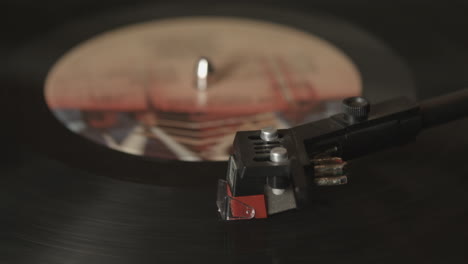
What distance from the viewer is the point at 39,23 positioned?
1.29 m

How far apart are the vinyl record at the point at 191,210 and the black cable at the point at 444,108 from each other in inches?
2.3

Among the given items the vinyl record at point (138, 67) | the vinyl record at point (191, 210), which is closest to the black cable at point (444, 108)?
the vinyl record at point (191, 210)

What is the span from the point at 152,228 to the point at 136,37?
661 mm

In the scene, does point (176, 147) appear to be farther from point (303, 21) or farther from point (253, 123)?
point (303, 21)

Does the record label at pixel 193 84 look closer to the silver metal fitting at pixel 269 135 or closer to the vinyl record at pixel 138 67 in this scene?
the vinyl record at pixel 138 67

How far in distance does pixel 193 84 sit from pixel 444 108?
48 cm

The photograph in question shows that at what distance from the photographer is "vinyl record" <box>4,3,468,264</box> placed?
0.69m

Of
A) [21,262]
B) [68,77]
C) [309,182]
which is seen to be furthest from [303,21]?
[21,262]

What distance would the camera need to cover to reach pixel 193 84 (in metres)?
1.13

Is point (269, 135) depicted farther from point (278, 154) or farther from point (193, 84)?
point (193, 84)

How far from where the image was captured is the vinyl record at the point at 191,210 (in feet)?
2.25

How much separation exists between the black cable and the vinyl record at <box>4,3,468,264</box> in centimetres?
6

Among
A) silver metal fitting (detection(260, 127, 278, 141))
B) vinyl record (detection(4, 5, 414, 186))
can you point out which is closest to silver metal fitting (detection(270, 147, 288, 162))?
silver metal fitting (detection(260, 127, 278, 141))

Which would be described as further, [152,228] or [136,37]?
[136,37]
